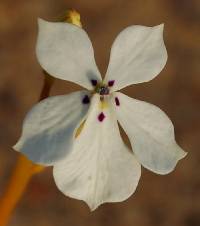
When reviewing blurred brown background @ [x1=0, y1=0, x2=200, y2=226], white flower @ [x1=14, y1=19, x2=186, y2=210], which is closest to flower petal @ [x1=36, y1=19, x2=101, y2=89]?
white flower @ [x1=14, y1=19, x2=186, y2=210]

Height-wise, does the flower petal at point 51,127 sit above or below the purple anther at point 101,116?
above

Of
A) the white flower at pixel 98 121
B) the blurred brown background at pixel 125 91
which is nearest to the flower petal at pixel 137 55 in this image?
the white flower at pixel 98 121

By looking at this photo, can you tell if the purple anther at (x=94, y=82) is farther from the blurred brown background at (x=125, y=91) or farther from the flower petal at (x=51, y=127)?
the blurred brown background at (x=125, y=91)

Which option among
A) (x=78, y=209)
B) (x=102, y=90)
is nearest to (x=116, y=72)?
(x=102, y=90)

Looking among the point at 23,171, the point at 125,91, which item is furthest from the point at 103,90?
the point at 125,91

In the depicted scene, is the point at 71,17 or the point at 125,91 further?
the point at 125,91

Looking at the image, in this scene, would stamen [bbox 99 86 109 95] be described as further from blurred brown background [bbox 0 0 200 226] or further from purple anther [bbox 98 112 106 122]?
blurred brown background [bbox 0 0 200 226]

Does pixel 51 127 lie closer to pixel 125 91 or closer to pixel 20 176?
pixel 20 176
